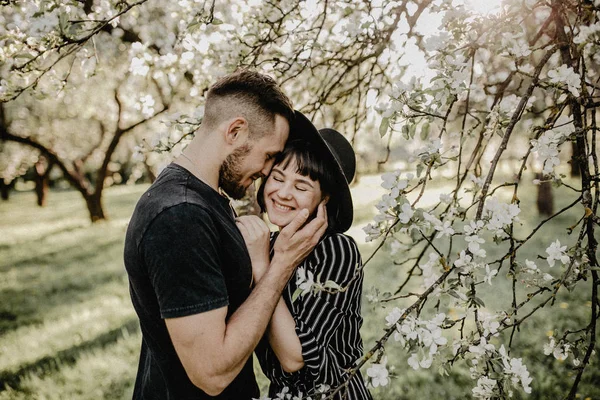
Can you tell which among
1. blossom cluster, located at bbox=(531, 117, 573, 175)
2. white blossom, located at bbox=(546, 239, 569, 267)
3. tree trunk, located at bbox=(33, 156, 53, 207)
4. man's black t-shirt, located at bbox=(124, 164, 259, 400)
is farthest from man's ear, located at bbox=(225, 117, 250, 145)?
tree trunk, located at bbox=(33, 156, 53, 207)

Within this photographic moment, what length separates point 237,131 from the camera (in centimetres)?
202

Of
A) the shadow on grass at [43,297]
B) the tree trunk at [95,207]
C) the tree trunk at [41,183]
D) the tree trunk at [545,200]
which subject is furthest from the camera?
the tree trunk at [41,183]

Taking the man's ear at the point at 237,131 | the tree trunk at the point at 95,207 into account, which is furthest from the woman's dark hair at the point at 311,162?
the tree trunk at the point at 95,207

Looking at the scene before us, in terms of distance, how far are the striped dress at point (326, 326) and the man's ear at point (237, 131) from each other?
0.62 metres

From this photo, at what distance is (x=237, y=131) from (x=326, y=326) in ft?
3.19

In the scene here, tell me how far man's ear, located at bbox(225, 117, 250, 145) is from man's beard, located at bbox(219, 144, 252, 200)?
4 cm

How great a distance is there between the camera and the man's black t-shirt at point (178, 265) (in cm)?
149

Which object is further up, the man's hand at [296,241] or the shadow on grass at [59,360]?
the man's hand at [296,241]

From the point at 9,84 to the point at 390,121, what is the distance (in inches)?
91.0

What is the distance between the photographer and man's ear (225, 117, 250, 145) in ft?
6.55

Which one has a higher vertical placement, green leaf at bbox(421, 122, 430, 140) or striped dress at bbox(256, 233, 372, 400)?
green leaf at bbox(421, 122, 430, 140)

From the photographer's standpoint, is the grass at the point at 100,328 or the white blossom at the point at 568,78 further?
the grass at the point at 100,328

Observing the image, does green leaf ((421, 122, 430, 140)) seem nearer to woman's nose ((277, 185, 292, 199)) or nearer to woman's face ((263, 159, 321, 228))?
woman's face ((263, 159, 321, 228))

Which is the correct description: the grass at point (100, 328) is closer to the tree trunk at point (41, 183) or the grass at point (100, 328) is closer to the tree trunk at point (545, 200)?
the tree trunk at point (545, 200)
